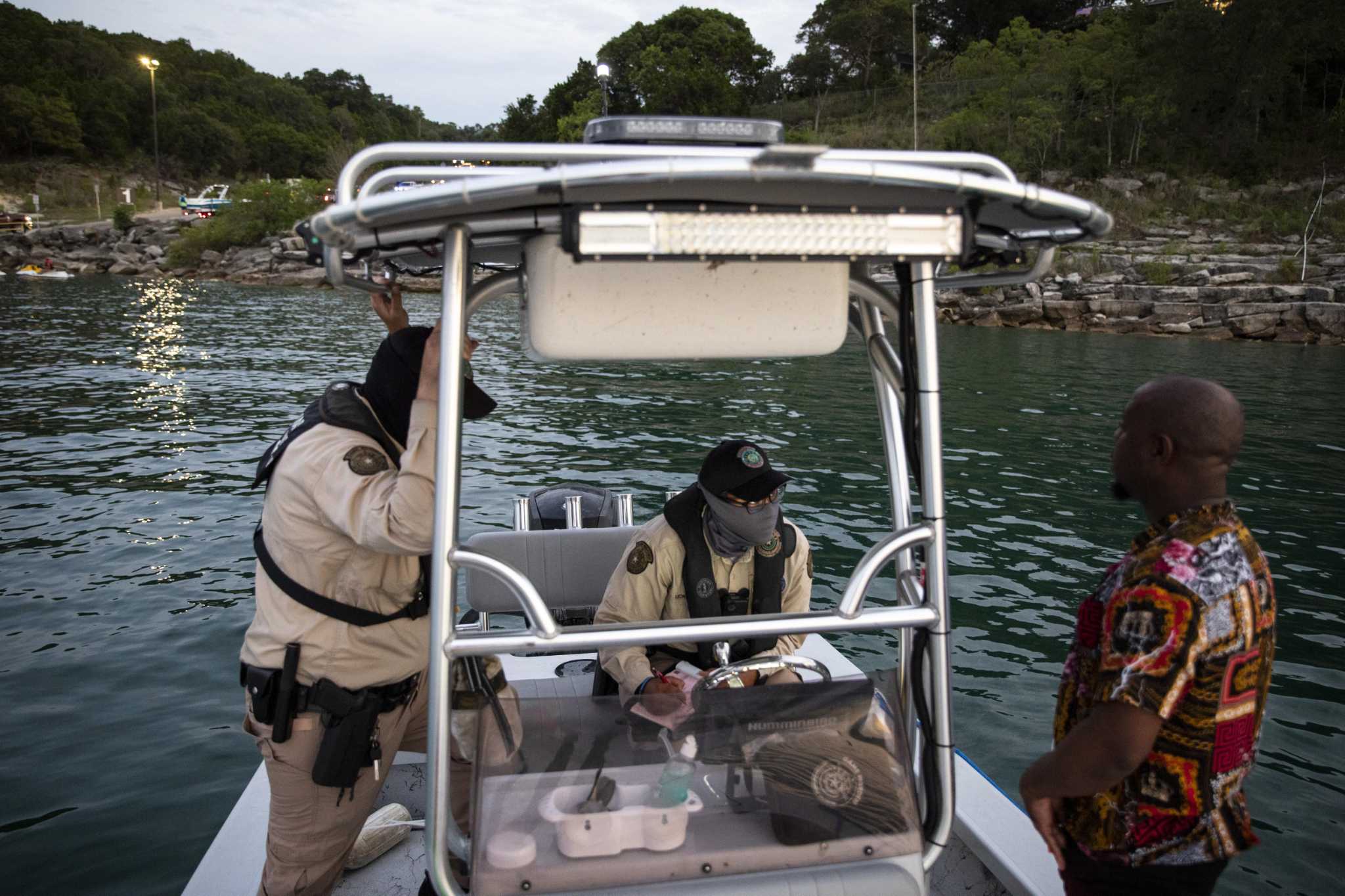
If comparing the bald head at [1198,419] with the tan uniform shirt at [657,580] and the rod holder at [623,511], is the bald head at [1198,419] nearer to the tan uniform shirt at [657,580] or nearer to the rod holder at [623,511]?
the tan uniform shirt at [657,580]

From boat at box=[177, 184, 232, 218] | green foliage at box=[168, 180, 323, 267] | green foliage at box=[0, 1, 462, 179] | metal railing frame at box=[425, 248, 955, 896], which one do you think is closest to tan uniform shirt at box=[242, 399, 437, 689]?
metal railing frame at box=[425, 248, 955, 896]

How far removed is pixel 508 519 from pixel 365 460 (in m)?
7.06

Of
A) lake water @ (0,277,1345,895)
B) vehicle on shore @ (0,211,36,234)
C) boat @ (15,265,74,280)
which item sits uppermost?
vehicle on shore @ (0,211,36,234)

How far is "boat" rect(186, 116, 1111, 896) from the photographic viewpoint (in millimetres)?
1720

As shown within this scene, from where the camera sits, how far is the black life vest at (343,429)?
8.10ft

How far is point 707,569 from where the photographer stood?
3.39 meters

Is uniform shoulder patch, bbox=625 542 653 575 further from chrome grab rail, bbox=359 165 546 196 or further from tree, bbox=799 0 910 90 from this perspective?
tree, bbox=799 0 910 90

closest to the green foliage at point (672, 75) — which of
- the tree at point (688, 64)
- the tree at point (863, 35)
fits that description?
the tree at point (688, 64)

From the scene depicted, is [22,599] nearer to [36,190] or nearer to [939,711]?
[939,711]

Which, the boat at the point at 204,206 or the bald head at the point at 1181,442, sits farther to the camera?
the boat at the point at 204,206

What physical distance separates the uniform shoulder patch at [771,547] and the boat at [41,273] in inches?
1968

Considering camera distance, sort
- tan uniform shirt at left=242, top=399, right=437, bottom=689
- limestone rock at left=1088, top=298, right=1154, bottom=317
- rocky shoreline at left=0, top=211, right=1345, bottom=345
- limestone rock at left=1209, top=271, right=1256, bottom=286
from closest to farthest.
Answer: tan uniform shirt at left=242, top=399, right=437, bottom=689 < rocky shoreline at left=0, top=211, right=1345, bottom=345 < limestone rock at left=1088, top=298, right=1154, bottom=317 < limestone rock at left=1209, top=271, right=1256, bottom=286

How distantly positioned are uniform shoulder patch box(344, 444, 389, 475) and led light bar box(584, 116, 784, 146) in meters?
1.01

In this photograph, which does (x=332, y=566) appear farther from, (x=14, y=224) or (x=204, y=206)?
(x=14, y=224)
